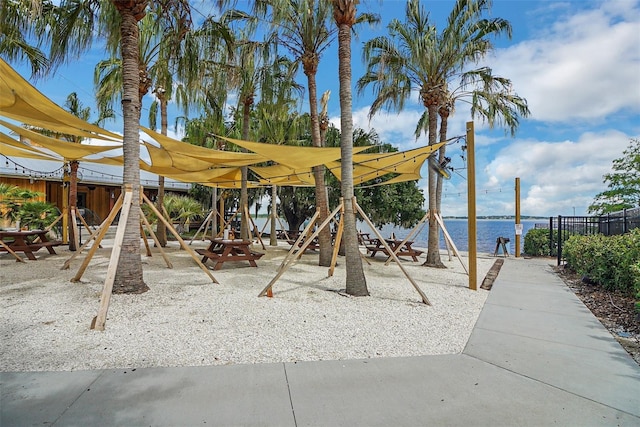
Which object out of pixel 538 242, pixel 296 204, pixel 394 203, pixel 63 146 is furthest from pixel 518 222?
pixel 63 146

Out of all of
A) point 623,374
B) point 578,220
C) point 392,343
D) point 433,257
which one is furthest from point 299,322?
point 578,220

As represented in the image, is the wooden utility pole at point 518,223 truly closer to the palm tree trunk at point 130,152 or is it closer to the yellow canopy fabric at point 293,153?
the yellow canopy fabric at point 293,153

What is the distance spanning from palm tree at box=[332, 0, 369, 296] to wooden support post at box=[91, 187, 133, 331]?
128 inches

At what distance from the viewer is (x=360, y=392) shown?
2.61 m

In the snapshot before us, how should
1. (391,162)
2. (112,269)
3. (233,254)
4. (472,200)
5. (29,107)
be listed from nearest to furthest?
(112,269), (29,107), (472,200), (233,254), (391,162)

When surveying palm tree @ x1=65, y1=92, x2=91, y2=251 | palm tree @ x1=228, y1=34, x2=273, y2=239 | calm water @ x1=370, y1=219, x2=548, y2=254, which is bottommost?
calm water @ x1=370, y1=219, x2=548, y2=254

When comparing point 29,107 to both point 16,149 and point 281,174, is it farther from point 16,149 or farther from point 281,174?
point 281,174

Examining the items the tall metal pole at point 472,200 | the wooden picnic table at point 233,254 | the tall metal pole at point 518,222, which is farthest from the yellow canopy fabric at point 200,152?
the tall metal pole at point 518,222

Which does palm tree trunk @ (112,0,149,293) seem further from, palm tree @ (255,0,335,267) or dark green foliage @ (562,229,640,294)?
dark green foliage @ (562,229,640,294)

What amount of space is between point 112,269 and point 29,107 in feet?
9.95

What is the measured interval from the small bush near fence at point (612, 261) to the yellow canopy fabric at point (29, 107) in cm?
813

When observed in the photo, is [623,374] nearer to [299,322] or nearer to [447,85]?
[299,322]

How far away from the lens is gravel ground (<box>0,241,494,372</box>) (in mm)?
3279

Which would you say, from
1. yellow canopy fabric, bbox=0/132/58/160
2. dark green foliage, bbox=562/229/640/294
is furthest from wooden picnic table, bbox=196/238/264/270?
dark green foliage, bbox=562/229/640/294
